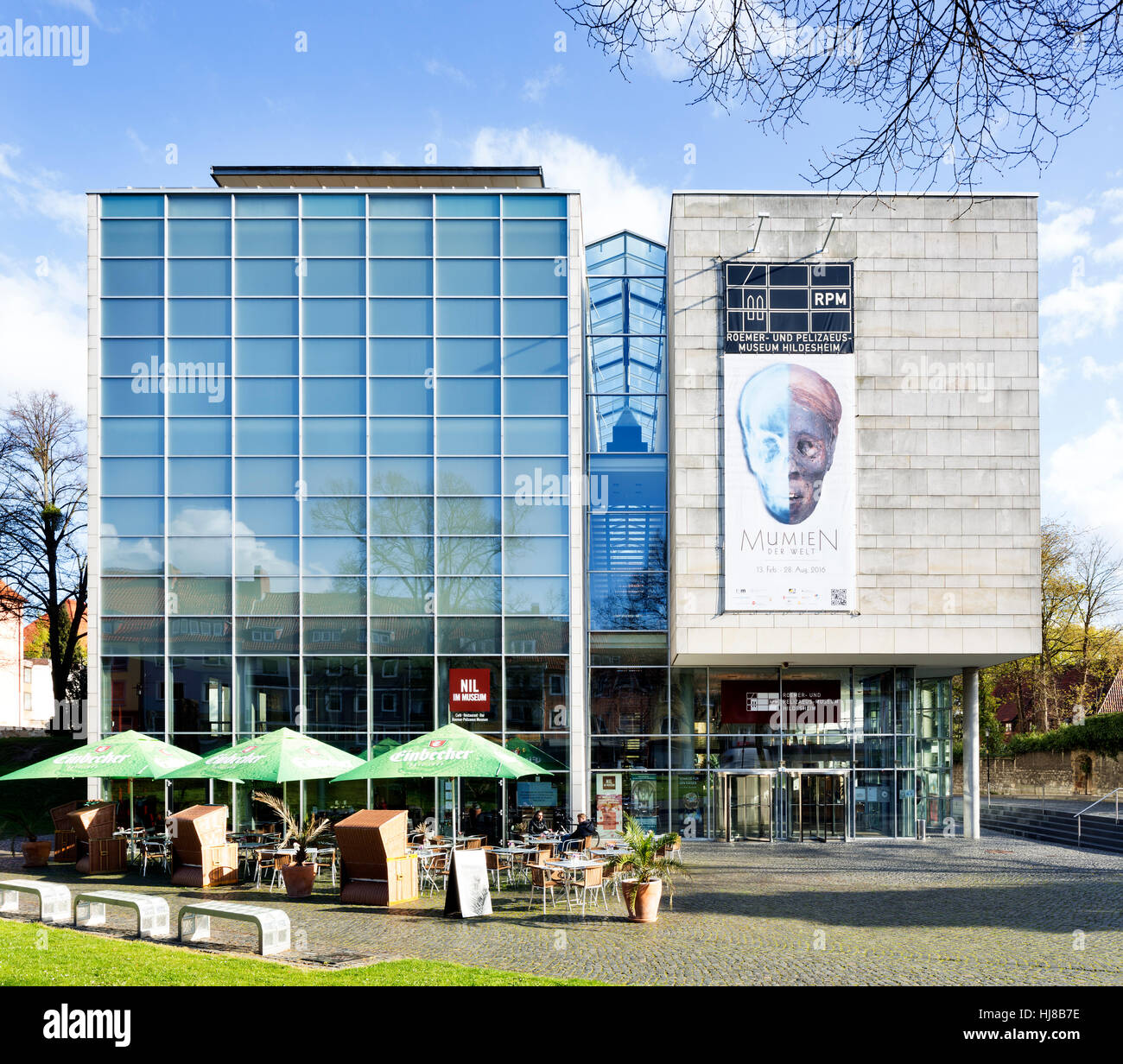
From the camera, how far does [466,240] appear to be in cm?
2775

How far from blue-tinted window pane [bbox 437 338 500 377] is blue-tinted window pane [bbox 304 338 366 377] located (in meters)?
2.07

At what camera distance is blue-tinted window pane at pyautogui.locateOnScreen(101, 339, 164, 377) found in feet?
89.5

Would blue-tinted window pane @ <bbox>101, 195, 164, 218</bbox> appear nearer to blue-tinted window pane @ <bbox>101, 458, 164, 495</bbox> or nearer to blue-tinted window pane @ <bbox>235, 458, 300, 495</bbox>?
blue-tinted window pane @ <bbox>101, 458, 164, 495</bbox>

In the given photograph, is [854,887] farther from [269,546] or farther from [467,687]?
[269,546]

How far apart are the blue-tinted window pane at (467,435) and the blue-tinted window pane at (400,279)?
3577mm

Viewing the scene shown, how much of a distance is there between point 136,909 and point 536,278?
18.9m

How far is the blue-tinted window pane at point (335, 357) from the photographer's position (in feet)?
89.7

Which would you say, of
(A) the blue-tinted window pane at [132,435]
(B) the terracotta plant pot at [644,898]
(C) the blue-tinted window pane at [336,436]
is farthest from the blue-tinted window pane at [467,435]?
(B) the terracotta plant pot at [644,898]

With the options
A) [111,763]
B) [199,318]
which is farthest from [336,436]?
[111,763]

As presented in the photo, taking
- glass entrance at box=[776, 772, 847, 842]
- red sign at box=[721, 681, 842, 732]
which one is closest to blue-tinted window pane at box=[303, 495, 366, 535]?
red sign at box=[721, 681, 842, 732]
